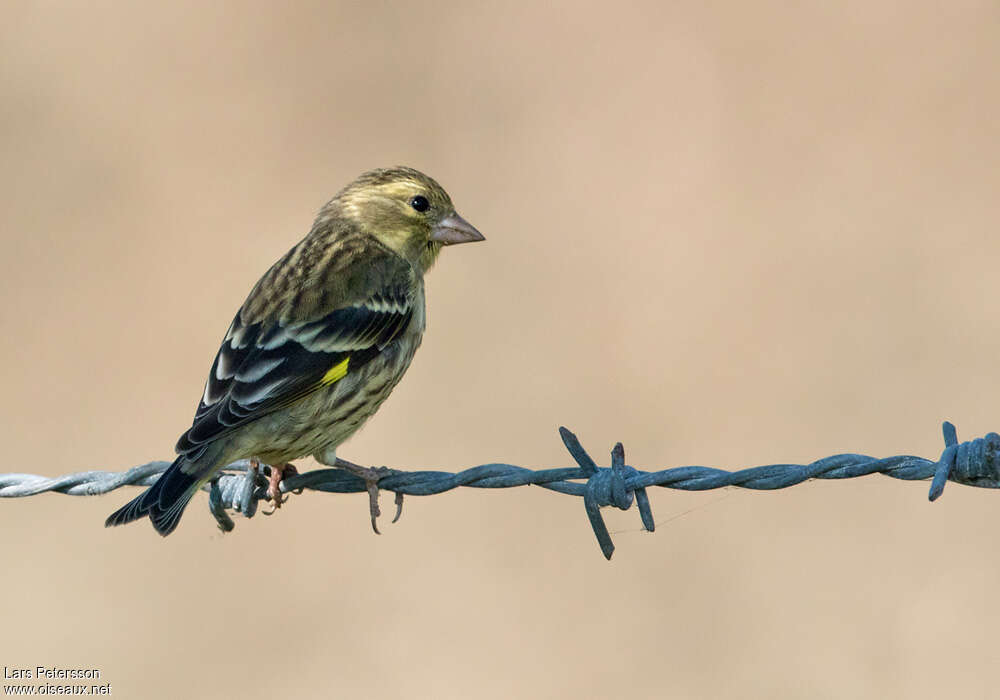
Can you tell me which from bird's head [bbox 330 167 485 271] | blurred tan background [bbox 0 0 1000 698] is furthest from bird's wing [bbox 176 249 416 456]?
blurred tan background [bbox 0 0 1000 698]

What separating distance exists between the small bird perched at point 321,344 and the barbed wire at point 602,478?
0.18m

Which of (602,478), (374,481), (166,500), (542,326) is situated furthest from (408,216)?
(542,326)

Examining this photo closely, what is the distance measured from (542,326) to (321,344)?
16.9ft

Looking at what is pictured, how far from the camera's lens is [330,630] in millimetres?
9281

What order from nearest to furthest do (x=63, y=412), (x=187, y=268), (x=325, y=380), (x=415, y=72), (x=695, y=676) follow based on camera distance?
(x=325, y=380) → (x=695, y=676) → (x=63, y=412) → (x=187, y=268) → (x=415, y=72)

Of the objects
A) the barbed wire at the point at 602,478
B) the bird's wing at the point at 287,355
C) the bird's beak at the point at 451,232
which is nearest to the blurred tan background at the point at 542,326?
the bird's beak at the point at 451,232

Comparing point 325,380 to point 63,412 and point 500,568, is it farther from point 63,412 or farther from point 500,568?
point 63,412

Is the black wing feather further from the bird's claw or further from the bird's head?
the bird's head

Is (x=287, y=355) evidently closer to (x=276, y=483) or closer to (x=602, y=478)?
(x=276, y=483)

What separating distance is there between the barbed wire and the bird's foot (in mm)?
78

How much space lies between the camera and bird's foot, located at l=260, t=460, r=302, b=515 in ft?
20.2

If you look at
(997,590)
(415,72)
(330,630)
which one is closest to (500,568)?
(330,630)

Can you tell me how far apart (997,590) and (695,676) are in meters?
2.04

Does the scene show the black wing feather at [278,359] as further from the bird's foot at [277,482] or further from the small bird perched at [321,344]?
the bird's foot at [277,482]
